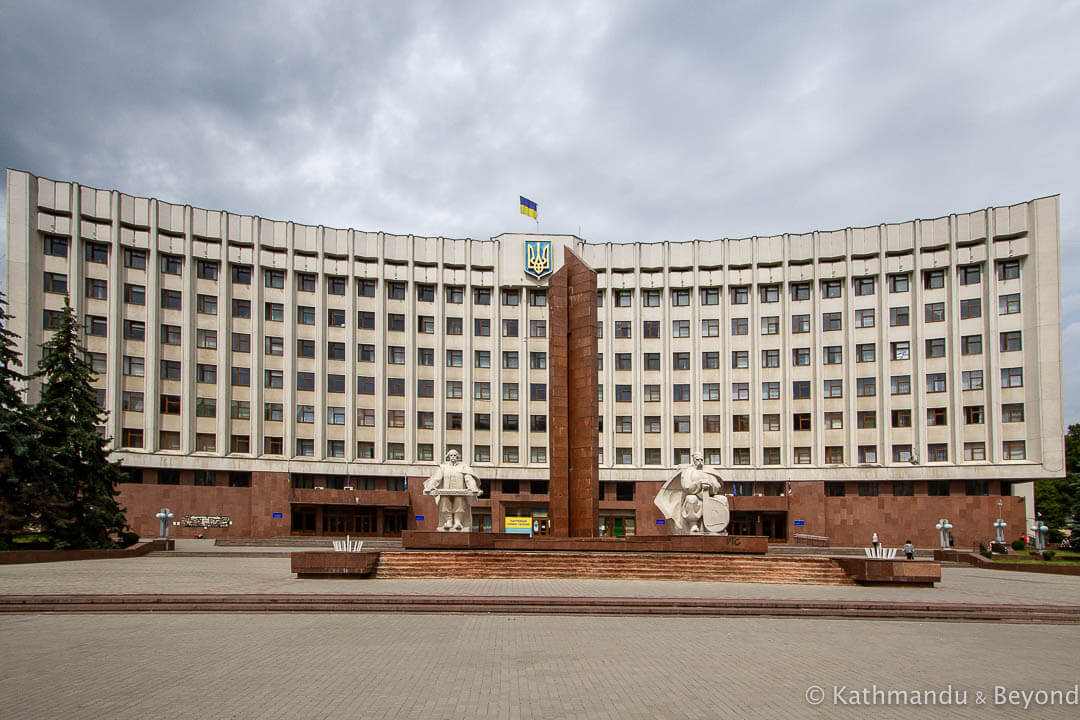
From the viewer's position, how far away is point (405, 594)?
17156mm

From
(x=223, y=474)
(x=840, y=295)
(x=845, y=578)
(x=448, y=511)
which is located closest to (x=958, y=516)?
(x=840, y=295)

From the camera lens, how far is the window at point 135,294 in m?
50.2

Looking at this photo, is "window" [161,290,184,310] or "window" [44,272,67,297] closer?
"window" [44,272,67,297]

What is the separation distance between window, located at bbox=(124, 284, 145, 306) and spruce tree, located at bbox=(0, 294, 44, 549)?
21168 mm

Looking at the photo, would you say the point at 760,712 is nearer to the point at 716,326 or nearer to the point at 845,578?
the point at 845,578

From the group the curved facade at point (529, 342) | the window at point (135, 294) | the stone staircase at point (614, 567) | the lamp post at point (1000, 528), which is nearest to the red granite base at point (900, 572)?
the stone staircase at point (614, 567)

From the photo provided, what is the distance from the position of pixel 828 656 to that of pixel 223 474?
151ft

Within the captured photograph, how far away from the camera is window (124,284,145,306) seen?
A: 165ft

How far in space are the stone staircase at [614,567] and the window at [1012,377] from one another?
3498 centimetres

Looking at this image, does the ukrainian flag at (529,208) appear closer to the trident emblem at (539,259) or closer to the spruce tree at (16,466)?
the trident emblem at (539,259)

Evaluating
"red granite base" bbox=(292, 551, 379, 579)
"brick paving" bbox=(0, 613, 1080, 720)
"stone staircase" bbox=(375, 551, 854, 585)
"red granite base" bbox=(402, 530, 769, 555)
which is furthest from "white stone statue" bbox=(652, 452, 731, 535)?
"brick paving" bbox=(0, 613, 1080, 720)

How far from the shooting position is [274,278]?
179 feet

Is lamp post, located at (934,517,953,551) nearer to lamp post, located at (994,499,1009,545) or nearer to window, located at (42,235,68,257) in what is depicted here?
lamp post, located at (994,499,1009,545)

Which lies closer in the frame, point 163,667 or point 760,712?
point 760,712
